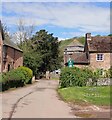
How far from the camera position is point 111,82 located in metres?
35.0

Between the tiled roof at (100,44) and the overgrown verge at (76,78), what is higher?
the tiled roof at (100,44)

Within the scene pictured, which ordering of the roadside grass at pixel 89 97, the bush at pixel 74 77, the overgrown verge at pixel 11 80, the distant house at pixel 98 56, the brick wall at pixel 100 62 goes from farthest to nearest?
the brick wall at pixel 100 62, the distant house at pixel 98 56, the bush at pixel 74 77, the overgrown verge at pixel 11 80, the roadside grass at pixel 89 97

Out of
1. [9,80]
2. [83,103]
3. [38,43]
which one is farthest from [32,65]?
[83,103]

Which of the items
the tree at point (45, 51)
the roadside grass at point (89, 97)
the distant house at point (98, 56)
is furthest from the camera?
the tree at point (45, 51)

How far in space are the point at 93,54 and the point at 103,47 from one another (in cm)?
241

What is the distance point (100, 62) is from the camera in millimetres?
55625

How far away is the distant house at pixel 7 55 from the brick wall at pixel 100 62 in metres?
14.4

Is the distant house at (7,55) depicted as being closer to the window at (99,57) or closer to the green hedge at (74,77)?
the window at (99,57)

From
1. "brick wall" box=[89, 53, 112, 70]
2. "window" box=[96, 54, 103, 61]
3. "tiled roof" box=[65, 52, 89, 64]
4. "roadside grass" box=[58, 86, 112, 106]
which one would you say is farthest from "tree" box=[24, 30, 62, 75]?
"roadside grass" box=[58, 86, 112, 106]

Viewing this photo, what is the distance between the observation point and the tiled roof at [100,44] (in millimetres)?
55000

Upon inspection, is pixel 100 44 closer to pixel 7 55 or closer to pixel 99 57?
pixel 99 57

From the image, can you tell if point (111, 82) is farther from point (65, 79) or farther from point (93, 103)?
point (93, 103)

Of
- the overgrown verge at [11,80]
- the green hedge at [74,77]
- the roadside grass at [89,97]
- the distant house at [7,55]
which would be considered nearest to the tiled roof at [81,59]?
the distant house at [7,55]

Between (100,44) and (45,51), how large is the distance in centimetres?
2852
